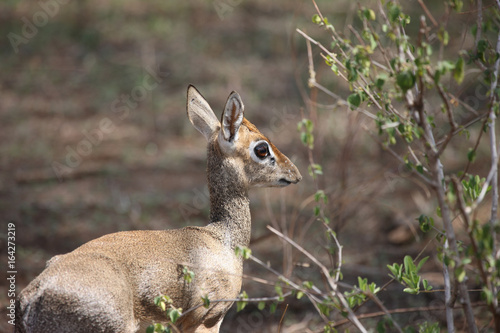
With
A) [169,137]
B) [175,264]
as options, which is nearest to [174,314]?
[175,264]

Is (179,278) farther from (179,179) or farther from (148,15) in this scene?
(148,15)

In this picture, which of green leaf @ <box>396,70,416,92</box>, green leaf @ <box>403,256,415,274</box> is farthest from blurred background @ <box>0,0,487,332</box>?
green leaf @ <box>396,70,416,92</box>

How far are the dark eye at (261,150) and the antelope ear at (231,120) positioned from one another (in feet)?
0.50

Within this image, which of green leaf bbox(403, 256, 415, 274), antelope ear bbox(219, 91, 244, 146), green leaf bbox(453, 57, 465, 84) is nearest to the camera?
green leaf bbox(453, 57, 465, 84)

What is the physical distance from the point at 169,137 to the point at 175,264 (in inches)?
230

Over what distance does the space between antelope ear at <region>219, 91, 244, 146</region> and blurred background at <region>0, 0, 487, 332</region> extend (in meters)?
0.99

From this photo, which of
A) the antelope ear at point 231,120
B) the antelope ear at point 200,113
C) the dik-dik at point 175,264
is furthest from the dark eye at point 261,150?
the antelope ear at point 200,113

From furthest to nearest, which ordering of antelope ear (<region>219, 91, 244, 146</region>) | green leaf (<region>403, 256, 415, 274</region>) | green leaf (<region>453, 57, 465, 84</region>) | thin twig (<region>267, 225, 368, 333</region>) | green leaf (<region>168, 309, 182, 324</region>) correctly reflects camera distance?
antelope ear (<region>219, 91, 244, 146</region>) < green leaf (<region>403, 256, 415, 274</region>) < green leaf (<region>168, 309, 182, 324</region>) < thin twig (<region>267, 225, 368, 333</region>) < green leaf (<region>453, 57, 465, 84</region>)

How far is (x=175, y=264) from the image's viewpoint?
359cm

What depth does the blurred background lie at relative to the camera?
246 inches

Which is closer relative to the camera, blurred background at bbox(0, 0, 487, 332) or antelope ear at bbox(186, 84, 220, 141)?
antelope ear at bbox(186, 84, 220, 141)

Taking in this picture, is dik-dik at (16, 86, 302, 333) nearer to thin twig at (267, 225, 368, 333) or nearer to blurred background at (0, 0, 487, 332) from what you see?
thin twig at (267, 225, 368, 333)

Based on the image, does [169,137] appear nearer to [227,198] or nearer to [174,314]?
[227,198]

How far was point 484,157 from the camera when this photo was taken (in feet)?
27.6
